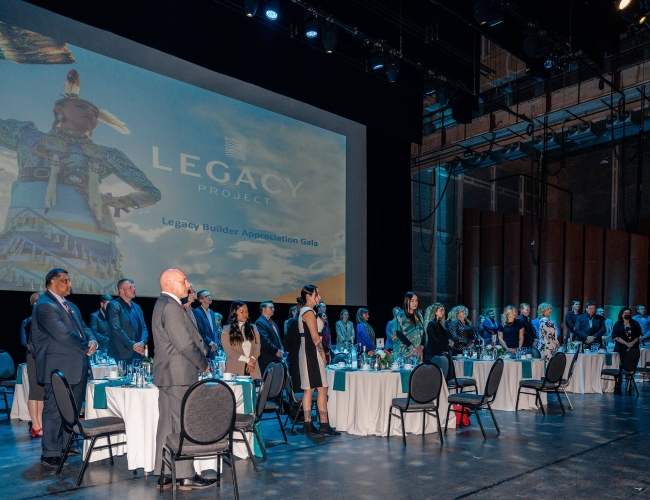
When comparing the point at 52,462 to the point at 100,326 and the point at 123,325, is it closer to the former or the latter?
the point at 123,325

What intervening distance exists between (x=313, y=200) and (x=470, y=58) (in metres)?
4.09

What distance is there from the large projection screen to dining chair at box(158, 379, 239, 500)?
13.6ft

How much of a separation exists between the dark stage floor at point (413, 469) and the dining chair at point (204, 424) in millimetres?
413

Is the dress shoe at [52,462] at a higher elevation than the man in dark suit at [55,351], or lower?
lower

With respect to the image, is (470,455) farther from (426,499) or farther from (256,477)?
(256,477)

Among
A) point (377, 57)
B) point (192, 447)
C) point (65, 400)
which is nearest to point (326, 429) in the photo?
point (192, 447)

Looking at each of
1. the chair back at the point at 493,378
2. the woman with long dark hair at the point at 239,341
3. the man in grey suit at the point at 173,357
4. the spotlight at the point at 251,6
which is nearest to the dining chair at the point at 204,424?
the man in grey suit at the point at 173,357

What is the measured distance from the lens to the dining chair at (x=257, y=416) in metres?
4.40

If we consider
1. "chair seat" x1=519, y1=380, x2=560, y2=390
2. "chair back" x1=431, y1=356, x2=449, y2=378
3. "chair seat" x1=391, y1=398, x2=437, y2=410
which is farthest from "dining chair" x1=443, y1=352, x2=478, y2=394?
"chair seat" x1=391, y1=398, x2=437, y2=410

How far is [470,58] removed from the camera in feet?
36.9

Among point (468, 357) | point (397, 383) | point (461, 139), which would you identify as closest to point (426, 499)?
point (397, 383)

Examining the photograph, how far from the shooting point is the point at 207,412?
366 cm

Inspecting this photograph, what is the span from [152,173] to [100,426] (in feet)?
14.6

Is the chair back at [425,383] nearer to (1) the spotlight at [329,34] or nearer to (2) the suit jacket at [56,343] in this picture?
(2) the suit jacket at [56,343]
